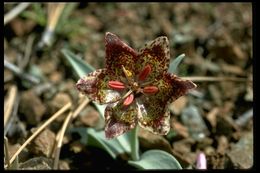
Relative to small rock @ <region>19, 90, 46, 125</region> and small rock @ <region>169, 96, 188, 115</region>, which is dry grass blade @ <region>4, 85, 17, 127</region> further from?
small rock @ <region>169, 96, 188, 115</region>

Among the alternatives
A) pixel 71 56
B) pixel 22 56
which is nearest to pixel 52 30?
pixel 22 56

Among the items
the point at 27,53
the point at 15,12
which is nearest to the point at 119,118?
the point at 27,53

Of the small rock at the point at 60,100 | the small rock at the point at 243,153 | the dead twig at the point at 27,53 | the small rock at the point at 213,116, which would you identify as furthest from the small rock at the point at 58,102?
the small rock at the point at 243,153

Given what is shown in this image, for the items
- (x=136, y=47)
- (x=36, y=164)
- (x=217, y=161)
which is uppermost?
(x=136, y=47)

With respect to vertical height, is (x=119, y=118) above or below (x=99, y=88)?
below

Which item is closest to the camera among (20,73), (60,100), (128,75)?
(128,75)

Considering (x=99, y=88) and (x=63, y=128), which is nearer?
(x=99, y=88)

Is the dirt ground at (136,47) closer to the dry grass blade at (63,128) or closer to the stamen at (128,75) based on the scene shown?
the dry grass blade at (63,128)

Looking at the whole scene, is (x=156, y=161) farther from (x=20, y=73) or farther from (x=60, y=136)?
(x=20, y=73)
